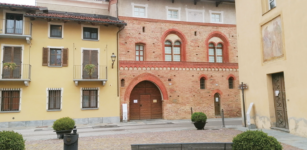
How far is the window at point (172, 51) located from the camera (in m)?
21.1

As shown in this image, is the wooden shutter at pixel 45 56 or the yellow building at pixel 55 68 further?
the wooden shutter at pixel 45 56

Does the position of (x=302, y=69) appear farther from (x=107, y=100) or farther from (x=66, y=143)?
(x=107, y=100)

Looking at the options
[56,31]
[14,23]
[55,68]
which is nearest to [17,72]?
[55,68]

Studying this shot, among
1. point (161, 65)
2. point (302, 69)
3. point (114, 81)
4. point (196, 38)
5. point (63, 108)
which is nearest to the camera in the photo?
point (302, 69)

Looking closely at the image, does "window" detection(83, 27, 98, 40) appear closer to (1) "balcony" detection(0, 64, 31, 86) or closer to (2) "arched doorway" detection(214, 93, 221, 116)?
(1) "balcony" detection(0, 64, 31, 86)

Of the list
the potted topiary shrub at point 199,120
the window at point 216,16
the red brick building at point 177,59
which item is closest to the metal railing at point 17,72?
the red brick building at point 177,59

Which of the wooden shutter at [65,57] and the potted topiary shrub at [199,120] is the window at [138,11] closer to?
the wooden shutter at [65,57]

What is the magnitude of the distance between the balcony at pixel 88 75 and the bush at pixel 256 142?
13.9 metres

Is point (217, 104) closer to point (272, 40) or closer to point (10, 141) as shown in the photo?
→ point (272, 40)

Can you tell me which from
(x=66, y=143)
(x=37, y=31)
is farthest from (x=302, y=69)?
(x=37, y=31)

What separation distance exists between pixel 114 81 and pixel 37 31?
6954 mm

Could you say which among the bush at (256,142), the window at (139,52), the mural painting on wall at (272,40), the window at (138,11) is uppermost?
the window at (138,11)

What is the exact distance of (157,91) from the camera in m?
20.8

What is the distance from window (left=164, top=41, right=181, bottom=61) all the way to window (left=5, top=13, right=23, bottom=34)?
38.7 ft
